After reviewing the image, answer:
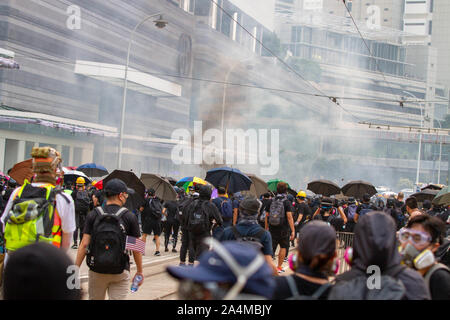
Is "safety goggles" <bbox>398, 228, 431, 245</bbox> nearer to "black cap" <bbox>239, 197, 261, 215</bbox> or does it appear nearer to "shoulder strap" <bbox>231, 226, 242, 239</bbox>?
"shoulder strap" <bbox>231, 226, 242, 239</bbox>

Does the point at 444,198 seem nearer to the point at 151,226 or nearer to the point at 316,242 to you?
the point at 151,226

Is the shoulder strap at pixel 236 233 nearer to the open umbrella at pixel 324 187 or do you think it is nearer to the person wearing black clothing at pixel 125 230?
the person wearing black clothing at pixel 125 230

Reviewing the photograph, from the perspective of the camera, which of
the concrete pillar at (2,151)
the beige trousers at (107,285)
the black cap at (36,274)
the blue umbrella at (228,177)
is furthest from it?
the concrete pillar at (2,151)

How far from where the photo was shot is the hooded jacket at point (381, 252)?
10.7 ft

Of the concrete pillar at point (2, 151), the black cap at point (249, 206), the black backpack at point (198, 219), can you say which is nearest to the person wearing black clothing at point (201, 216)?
the black backpack at point (198, 219)

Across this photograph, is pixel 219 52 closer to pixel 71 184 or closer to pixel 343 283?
pixel 71 184

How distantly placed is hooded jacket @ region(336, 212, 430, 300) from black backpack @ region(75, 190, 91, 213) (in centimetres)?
1133

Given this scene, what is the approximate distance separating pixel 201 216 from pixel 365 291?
20.4ft

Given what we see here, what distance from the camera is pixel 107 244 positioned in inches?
Result: 213

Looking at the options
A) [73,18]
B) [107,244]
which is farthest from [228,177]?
[73,18]

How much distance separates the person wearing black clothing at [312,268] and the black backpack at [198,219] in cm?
602

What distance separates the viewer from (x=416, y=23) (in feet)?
493

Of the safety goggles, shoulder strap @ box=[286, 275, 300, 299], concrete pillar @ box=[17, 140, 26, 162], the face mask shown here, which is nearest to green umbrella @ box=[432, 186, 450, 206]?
the safety goggles
